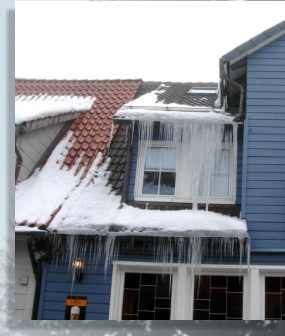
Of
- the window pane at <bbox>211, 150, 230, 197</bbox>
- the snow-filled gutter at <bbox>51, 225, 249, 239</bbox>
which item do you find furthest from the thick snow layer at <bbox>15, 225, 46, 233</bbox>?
the window pane at <bbox>211, 150, 230, 197</bbox>

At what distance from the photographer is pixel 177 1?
3.32m

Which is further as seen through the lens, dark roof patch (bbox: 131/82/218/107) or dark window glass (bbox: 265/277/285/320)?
dark roof patch (bbox: 131/82/218/107)

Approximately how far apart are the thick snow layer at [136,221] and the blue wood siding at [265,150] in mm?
122

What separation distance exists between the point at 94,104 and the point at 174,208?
125 centimetres

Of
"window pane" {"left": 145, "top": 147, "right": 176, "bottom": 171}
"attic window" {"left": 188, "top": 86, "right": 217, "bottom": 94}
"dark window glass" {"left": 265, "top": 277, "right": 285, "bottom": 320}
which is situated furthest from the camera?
"attic window" {"left": 188, "top": 86, "right": 217, "bottom": 94}

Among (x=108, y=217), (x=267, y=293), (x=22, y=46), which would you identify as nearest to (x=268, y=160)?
(x=267, y=293)

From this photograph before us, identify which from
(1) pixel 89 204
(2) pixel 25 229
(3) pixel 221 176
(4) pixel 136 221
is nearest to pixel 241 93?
(3) pixel 221 176

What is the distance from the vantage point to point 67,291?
292 cm

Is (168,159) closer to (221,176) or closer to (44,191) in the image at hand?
(221,176)

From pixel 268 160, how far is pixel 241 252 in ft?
1.87

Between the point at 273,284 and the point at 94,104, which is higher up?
the point at 94,104

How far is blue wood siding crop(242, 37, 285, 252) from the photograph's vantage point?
2.89 m

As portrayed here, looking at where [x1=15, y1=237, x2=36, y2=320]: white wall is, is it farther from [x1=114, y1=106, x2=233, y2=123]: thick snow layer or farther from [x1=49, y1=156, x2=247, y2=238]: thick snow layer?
[x1=114, y1=106, x2=233, y2=123]: thick snow layer

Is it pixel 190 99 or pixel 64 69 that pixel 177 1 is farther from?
pixel 64 69
